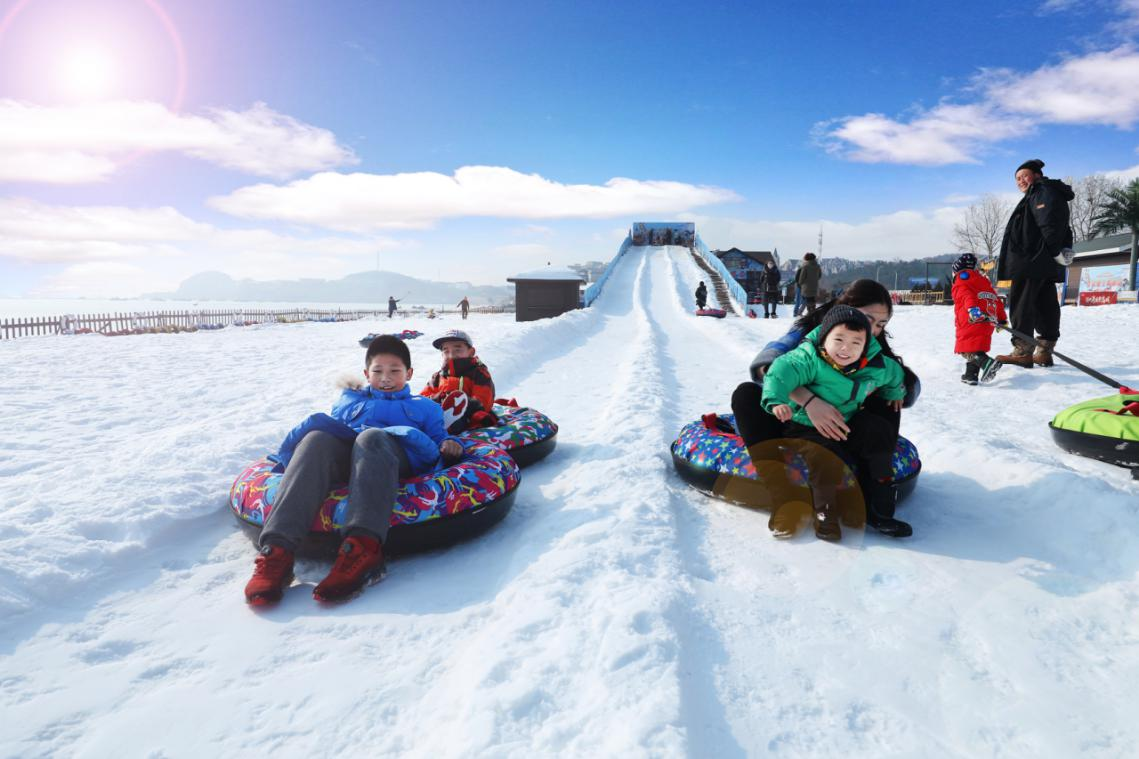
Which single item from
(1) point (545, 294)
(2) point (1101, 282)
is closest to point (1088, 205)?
(2) point (1101, 282)

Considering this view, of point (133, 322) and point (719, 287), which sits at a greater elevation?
point (719, 287)

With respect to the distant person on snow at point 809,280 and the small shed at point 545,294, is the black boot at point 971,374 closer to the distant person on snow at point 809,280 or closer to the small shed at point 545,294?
the distant person on snow at point 809,280

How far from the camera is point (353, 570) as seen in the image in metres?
2.45

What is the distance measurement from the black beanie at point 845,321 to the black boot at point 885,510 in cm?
67

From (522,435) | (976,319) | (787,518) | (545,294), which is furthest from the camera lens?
(545,294)

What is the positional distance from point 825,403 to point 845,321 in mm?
405

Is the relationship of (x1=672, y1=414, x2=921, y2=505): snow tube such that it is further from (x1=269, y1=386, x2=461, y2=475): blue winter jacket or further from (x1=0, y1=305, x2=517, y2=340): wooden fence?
(x1=0, y1=305, x2=517, y2=340): wooden fence

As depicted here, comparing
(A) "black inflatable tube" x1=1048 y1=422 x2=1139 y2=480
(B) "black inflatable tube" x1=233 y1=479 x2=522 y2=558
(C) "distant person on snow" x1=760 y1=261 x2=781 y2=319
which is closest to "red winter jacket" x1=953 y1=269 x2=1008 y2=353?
(A) "black inflatable tube" x1=1048 y1=422 x2=1139 y2=480

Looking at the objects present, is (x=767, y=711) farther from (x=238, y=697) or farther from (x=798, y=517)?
(x=238, y=697)

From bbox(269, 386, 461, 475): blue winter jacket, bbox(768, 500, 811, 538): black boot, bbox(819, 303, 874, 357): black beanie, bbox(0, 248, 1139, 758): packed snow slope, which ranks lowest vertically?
bbox(0, 248, 1139, 758): packed snow slope

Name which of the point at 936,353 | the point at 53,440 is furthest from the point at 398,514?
the point at 936,353

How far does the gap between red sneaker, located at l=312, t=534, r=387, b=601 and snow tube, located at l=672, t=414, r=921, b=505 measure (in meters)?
1.87

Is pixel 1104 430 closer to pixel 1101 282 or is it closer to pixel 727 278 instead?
pixel 727 278

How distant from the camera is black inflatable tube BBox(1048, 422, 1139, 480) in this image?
3.58 meters
